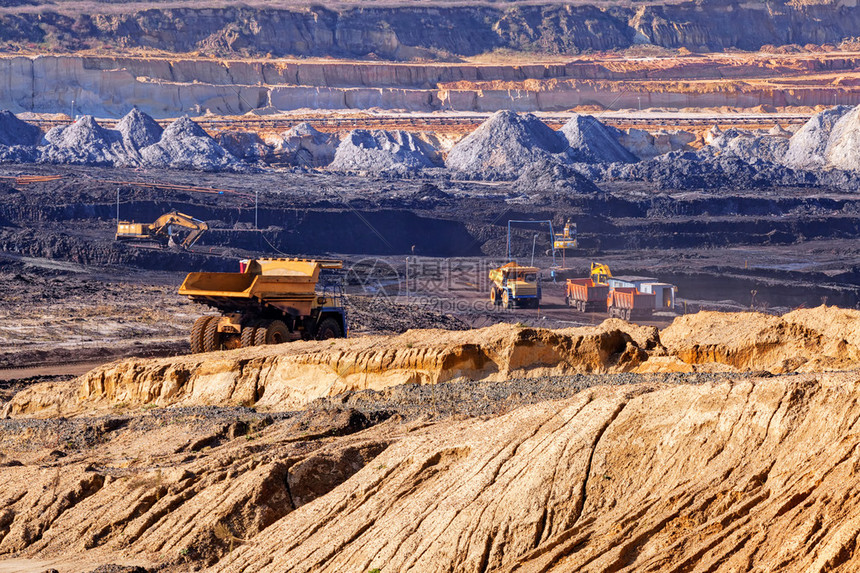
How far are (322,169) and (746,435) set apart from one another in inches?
2453

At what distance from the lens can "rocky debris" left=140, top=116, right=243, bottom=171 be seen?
62.4 meters

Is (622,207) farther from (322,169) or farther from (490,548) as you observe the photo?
(490,548)

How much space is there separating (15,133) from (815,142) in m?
51.7

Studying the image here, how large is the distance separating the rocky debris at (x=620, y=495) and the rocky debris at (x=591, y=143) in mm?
64239

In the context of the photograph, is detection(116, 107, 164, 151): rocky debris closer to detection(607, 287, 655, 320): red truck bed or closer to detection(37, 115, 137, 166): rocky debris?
detection(37, 115, 137, 166): rocky debris

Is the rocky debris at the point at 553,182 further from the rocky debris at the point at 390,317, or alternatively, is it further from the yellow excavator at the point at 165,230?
the rocky debris at the point at 390,317

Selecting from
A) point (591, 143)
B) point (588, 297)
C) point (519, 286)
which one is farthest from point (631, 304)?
point (591, 143)

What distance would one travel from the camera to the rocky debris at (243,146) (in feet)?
220

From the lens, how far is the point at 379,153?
68.7 m

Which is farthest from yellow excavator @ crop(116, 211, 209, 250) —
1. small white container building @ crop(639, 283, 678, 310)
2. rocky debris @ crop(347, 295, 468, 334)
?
small white container building @ crop(639, 283, 678, 310)

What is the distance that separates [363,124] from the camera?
7719 cm

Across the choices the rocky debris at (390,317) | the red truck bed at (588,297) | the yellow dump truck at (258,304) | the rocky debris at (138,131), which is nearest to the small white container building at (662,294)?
the red truck bed at (588,297)

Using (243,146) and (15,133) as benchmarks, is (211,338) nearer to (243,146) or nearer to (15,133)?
(243,146)

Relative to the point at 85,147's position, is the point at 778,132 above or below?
above
